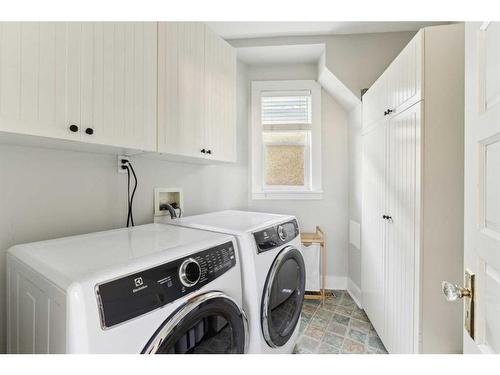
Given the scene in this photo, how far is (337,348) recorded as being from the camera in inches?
67.1

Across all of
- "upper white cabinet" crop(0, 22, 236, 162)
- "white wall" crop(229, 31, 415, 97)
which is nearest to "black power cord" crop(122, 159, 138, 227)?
"upper white cabinet" crop(0, 22, 236, 162)

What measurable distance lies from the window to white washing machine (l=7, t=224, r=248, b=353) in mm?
1759

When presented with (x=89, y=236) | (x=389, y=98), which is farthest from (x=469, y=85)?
(x=89, y=236)

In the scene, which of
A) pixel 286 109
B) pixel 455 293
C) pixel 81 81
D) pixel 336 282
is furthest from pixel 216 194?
pixel 455 293

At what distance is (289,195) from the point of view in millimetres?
2676

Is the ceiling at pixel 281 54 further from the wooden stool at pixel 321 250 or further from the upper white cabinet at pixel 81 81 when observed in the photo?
the wooden stool at pixel 321 250

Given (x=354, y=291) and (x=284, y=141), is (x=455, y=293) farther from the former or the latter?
(x=284, y=141)

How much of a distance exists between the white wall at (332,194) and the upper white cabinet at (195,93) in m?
1.23

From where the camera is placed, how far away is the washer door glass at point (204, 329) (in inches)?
27.4

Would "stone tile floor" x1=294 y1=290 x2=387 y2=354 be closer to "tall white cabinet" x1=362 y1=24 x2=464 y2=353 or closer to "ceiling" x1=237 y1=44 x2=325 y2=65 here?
"tall white cabinet" x1=362 y1=24 x2=464 y2=353

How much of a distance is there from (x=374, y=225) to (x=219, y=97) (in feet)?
5.20

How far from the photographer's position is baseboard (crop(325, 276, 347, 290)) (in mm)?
2625
